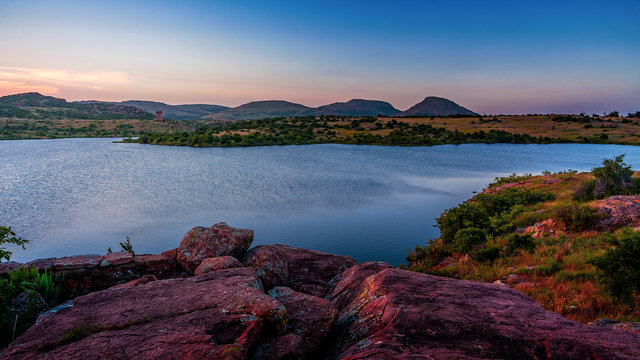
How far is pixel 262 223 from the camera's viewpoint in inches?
923

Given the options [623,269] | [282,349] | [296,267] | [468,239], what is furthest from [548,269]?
[282,349]

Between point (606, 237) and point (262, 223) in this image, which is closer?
point (606, 237)

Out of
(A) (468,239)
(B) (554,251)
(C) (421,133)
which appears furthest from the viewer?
(C) (421,133)

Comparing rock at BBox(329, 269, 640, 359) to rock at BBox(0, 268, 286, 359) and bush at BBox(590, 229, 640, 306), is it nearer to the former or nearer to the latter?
rock at BBox(0, 268, 286, 359)

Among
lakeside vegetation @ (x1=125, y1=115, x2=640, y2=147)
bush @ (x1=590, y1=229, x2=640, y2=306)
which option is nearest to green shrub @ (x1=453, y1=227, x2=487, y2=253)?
bush @ (x1=590, y1=229, x2=640, y2=306)

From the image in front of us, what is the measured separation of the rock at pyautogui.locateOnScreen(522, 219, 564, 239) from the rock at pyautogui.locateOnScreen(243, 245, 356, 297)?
373 inches

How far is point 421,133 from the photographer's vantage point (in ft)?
326

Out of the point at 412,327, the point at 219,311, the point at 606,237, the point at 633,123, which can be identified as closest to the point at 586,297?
the point at 606,237

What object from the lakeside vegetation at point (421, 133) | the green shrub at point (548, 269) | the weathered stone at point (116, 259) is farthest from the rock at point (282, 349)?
the lakeside vegetation at point (421, 133)

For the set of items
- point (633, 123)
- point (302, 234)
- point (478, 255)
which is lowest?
point (302, 234)

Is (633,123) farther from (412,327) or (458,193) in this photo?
(412,327)

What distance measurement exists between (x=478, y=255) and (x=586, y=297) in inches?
182

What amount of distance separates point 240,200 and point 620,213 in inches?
1042

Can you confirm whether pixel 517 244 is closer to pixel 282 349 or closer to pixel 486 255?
pixel 486 255
